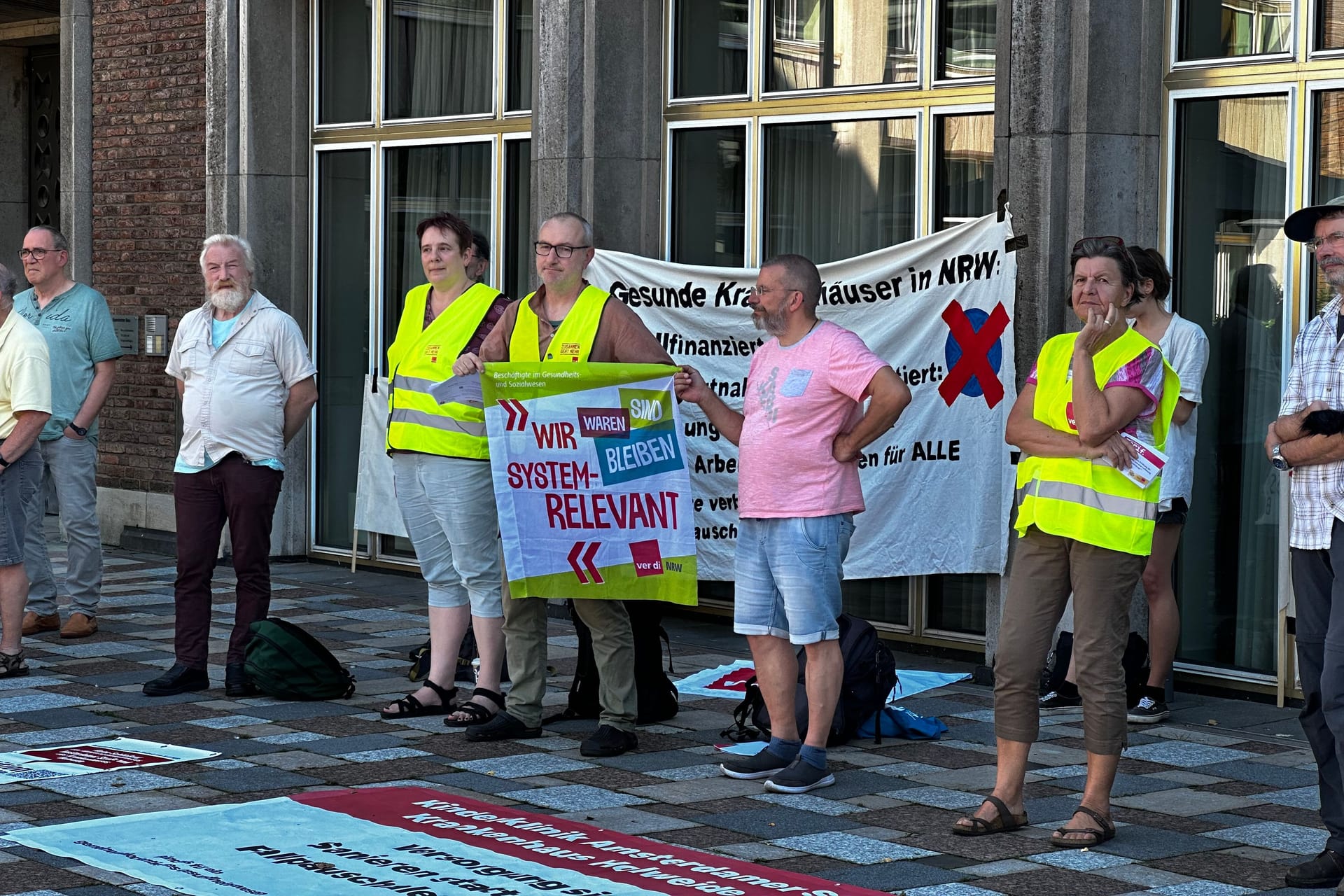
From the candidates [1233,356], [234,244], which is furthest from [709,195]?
[1233,356]

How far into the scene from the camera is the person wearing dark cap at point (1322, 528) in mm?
5504

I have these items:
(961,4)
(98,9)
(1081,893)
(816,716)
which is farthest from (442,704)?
(98,9)

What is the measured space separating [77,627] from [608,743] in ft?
12.6

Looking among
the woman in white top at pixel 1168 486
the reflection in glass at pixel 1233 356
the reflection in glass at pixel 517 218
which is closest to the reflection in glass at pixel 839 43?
the reflection in glass at pixel 1233 356

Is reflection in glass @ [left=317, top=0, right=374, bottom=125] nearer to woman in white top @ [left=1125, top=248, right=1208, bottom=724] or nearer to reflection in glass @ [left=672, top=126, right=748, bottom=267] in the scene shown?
reflection in glass @ [left=672, top=126, right=748, bottom=267]

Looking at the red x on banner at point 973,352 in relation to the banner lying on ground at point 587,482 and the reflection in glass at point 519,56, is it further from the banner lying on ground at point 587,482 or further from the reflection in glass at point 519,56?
the reflection in glass at point 519,56

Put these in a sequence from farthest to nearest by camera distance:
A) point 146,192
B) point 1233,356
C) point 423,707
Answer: point 146,192 < point 1233,356 < point 423,707

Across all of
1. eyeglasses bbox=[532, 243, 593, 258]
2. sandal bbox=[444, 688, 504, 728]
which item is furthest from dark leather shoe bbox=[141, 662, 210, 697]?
eyeglasses bbox=[532, 243, 593, 258]

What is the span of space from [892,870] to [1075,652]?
91 centimetres

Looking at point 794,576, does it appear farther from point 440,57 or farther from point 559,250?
point 440,57

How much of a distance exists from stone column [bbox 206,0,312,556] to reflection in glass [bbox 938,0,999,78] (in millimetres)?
5284

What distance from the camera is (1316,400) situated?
18.6 feet

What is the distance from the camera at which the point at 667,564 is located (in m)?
7.36

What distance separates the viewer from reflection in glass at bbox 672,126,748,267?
10648mm
